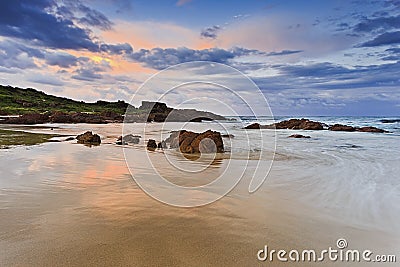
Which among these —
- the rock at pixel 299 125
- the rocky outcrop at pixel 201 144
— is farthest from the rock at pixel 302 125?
the rocky outcrop at pixel 201 144

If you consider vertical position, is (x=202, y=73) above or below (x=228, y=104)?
above

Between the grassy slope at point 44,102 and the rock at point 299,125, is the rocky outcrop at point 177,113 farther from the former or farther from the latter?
the grassy slope at point 44,102

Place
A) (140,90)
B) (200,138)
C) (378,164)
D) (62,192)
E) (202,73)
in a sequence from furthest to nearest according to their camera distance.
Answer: (200,138)
(378,164)
(140,90)
(202,73)
(62,192)

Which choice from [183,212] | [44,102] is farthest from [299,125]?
[44,102]

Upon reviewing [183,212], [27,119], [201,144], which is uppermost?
[27,119]

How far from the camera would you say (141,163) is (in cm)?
852

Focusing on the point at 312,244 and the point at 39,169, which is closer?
the point at 312,244

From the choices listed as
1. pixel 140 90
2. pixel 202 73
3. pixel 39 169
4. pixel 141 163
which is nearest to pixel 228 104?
pixel 202 73

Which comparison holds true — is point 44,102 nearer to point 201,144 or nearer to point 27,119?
point 27,119

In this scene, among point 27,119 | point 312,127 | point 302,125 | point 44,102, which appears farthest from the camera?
point 44,102

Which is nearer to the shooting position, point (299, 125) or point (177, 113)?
point (177, 113)

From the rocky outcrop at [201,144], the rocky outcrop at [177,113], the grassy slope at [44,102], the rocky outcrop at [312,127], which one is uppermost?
the grassy slope at [44,102]

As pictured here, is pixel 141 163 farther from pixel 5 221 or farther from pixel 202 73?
pixel 5 221

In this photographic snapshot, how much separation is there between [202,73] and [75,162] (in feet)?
14.4
